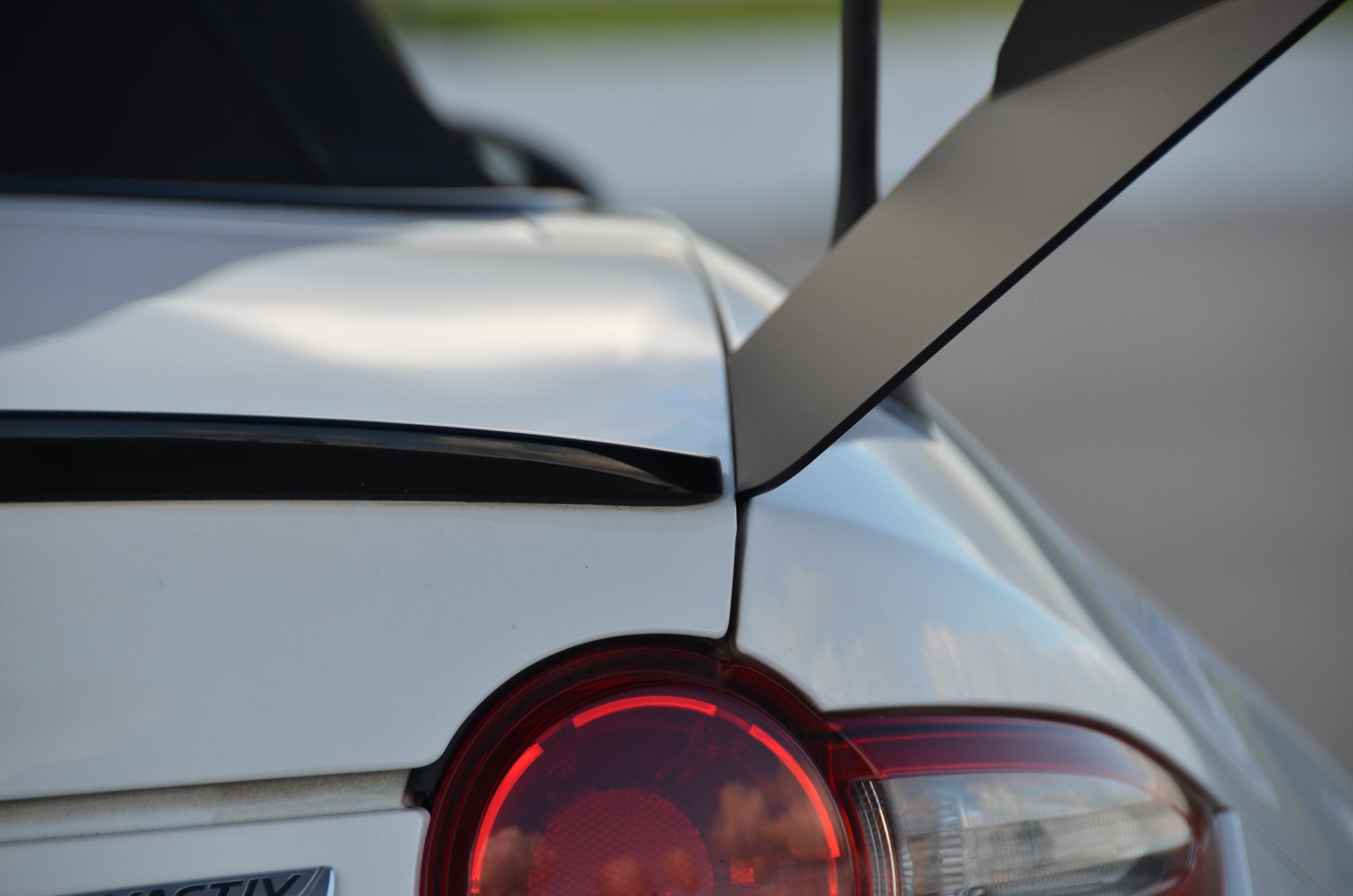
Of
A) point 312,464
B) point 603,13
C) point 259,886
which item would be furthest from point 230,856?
point 603,13

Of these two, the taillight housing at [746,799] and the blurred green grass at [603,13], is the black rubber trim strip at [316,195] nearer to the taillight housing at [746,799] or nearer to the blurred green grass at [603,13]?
the taillight housing at [746,799]

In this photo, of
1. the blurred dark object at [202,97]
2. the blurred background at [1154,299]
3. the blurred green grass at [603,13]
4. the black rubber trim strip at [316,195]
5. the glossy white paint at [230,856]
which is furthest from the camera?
the blurred green grass at [603,13]

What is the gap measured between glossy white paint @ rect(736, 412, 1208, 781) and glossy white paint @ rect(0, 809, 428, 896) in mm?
309

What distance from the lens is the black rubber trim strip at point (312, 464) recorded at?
75 cm

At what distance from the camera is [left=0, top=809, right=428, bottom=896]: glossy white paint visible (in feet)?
2.43

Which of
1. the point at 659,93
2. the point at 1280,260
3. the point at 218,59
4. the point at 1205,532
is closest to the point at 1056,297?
the point at 1280,260

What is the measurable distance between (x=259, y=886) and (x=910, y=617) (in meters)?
0.54

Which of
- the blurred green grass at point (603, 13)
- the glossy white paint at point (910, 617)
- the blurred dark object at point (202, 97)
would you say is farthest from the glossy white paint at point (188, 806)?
the blurred green grass at point (603, 13)

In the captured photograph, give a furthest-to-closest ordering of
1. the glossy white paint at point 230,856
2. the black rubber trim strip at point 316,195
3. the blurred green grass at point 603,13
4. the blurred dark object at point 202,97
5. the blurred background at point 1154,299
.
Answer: the blurred green grass at point 603,13
the blurred background at point 1154,299
the blurred dark object at point 202,97
the black rubber trim strip at point 316,195
the glossy white paint at point 230,856

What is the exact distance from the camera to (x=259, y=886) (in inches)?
29.7

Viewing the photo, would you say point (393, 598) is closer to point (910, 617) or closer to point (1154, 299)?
point (910, 617)

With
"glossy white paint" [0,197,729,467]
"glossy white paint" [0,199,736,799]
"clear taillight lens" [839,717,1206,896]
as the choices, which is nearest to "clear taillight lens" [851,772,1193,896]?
"clear taillight lens" [839,717,1206,896]

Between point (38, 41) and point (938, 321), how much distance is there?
5.71ft

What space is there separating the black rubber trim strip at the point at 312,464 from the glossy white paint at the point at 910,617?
10 centimetres
